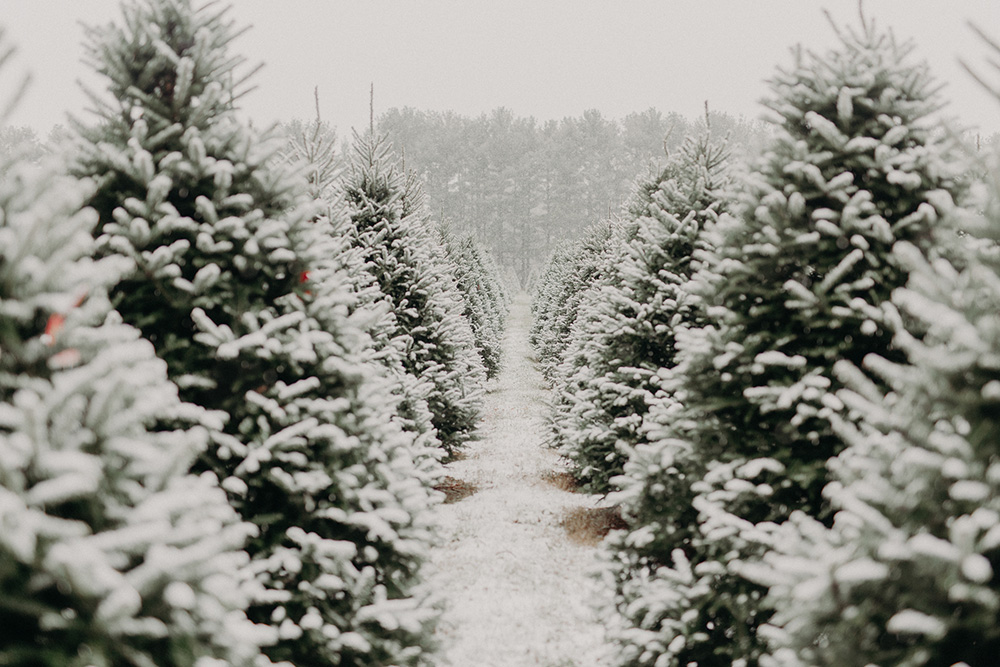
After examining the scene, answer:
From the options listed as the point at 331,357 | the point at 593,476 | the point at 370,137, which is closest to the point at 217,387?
the point at 331,357

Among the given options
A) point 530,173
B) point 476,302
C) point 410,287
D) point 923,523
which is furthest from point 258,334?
point 530,173

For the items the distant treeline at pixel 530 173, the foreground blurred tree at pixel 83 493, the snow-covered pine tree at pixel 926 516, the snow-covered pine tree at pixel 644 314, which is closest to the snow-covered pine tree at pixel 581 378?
the snow-covered pine tree at pixel 644 314

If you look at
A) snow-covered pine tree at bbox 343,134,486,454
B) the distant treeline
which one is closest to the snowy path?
snow-covered pine tree at bbox 343,134,486,454

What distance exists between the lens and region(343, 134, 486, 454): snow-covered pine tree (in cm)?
922

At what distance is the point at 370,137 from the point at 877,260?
8.75 metres

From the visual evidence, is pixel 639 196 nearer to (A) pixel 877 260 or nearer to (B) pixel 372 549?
(A) pixel 877 260

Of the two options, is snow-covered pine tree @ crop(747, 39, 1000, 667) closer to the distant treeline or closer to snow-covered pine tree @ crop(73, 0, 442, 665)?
snow-covered pine tree @ crop(73, 0, 442, 665)

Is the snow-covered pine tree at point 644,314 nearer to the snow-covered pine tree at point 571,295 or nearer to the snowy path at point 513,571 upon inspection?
the snowy path at point 513,571

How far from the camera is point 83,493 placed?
1949mm

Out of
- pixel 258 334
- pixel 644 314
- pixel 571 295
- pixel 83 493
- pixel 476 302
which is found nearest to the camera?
pixel 83 493

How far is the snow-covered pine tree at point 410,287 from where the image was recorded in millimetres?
9219

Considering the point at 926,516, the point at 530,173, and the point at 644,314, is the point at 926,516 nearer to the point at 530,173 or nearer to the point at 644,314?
the point at 644,314

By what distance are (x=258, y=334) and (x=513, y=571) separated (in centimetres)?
502

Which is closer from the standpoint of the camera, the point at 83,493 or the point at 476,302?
the point at 83,493
